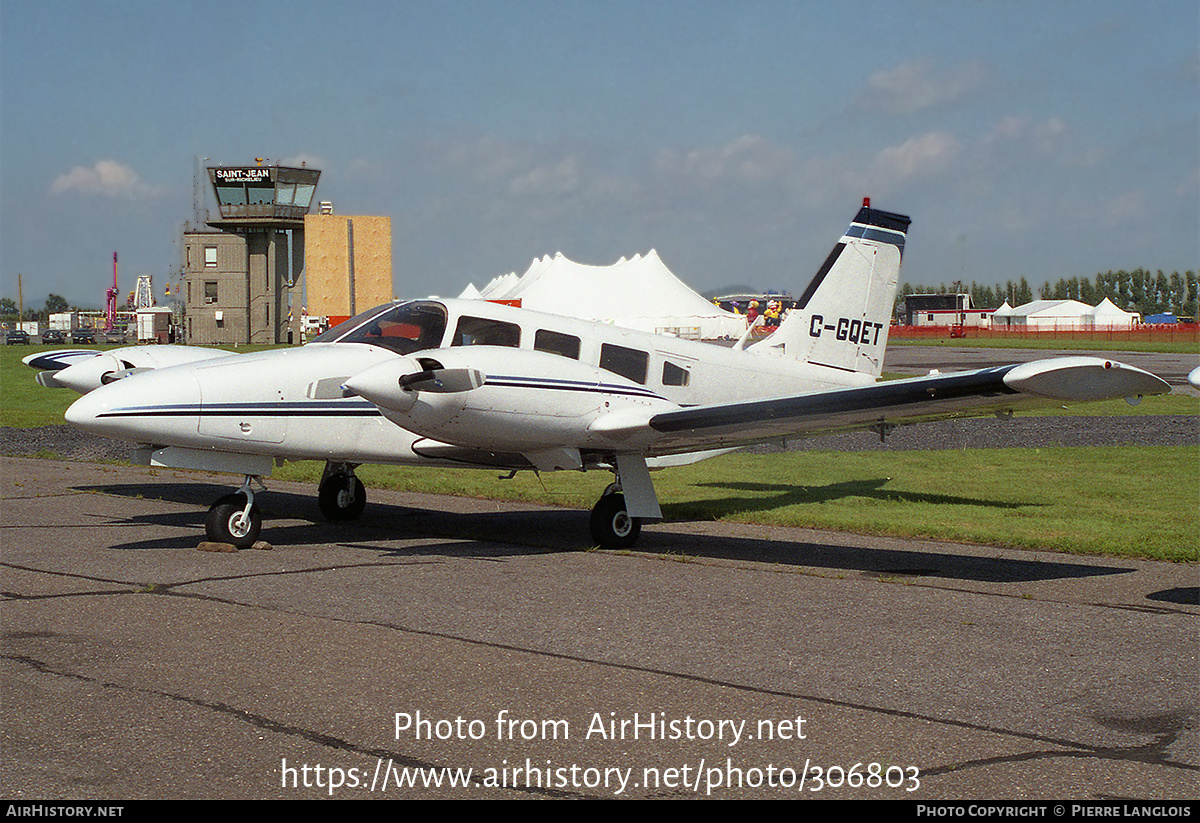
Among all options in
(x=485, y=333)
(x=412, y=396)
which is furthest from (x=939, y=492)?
(x=412, y=396)

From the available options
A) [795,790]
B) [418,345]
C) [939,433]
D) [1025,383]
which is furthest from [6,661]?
[939,433]

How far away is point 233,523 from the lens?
1132 cm

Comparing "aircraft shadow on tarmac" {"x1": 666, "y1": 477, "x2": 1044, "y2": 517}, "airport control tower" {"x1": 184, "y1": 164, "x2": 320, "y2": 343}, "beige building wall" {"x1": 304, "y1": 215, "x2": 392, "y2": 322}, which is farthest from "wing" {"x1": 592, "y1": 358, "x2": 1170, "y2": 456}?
"airport control tower" {"x1": 184, "y1": 164, "x2": 320, "y2": 343}

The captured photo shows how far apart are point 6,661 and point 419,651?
2485 mm

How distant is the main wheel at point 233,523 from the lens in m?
11.2

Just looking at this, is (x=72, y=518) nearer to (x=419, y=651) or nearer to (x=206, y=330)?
(x=419, y=651)

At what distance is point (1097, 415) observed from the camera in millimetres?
26875

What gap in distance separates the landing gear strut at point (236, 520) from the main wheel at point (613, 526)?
139 inches

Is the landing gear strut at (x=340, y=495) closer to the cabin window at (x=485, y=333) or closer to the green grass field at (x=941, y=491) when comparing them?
the green grass field at (x=941, y=491)

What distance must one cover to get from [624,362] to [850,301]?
410 cm

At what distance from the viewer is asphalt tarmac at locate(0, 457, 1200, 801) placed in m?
5.06

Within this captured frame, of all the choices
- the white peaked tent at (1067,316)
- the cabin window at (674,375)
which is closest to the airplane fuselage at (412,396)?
the cabin window at (674,375)

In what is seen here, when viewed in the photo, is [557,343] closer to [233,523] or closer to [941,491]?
[233,523]

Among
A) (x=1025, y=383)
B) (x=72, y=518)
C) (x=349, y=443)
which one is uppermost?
(x=1025, y=383)
